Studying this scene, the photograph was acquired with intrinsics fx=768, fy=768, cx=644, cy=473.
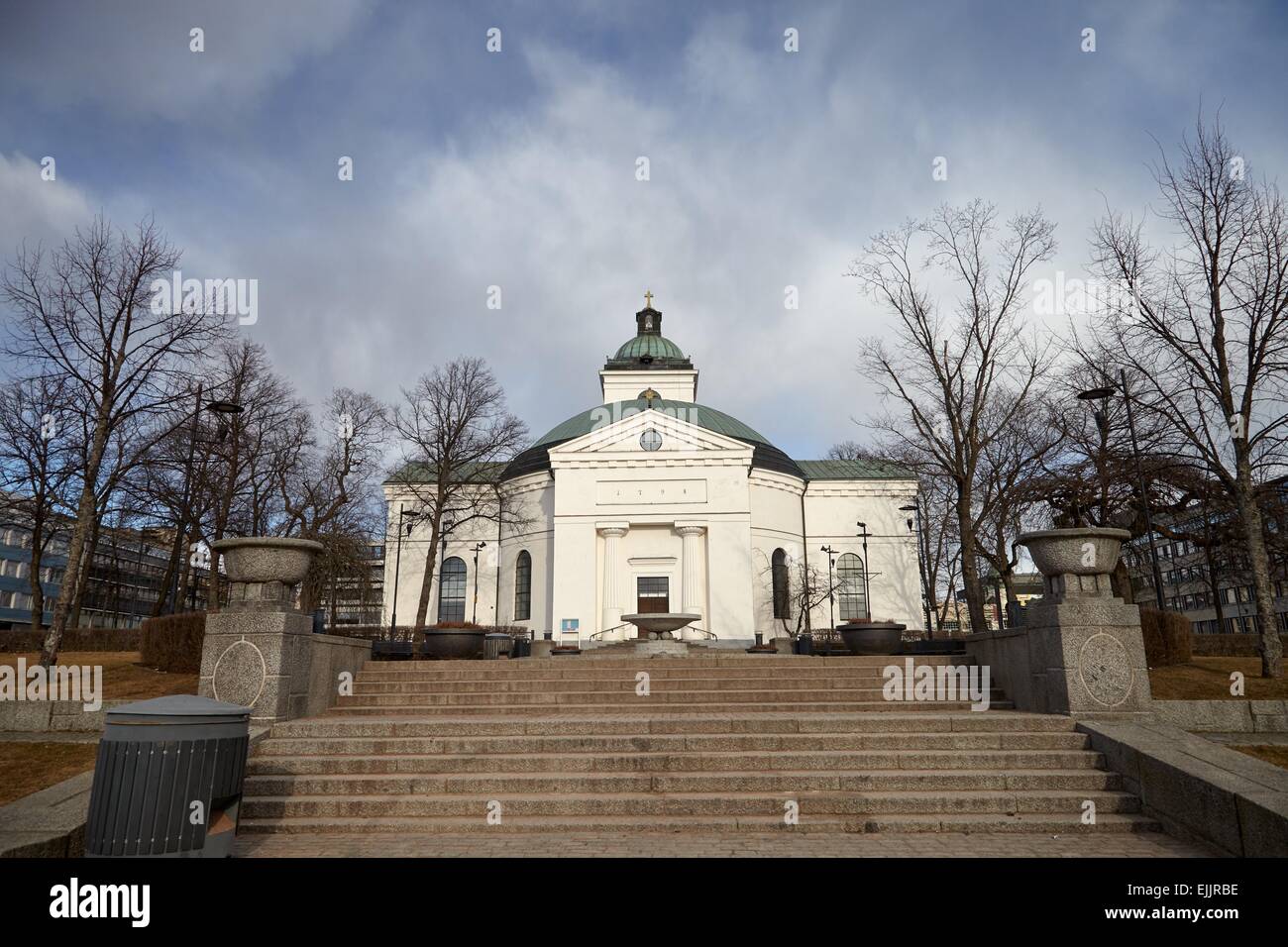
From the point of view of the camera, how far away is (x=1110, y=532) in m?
10.9

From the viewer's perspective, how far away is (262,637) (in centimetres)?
1070

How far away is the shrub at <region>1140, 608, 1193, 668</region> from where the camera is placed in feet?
51.4

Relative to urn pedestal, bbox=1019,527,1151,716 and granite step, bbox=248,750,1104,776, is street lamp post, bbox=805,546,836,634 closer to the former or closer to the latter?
urn pedestal, bbox=1019,527,1151,716

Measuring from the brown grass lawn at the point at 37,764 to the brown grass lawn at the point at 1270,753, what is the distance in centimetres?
1383

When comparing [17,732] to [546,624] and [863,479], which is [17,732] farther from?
[863,479]

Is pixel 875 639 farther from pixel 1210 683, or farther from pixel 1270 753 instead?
pixel 1270 753

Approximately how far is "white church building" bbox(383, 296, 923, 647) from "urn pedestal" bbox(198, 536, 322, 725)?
25.0 metres

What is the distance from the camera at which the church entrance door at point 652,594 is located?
40094 mm

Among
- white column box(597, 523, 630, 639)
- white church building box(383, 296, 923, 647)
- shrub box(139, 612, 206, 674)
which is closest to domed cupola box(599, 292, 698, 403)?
white church building box(383, 296, 923, 647)

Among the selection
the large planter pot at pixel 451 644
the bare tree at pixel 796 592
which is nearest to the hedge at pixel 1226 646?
the bare tree at pixel 796 592

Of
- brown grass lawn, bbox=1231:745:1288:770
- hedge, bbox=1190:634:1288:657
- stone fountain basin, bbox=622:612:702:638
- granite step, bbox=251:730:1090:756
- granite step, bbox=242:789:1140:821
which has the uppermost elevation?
stone fountain basin, bbox=622:612:702:638
